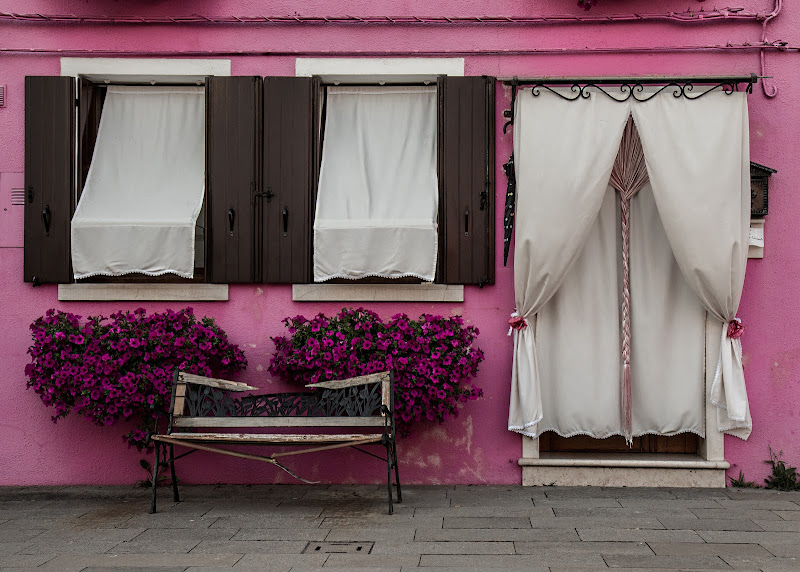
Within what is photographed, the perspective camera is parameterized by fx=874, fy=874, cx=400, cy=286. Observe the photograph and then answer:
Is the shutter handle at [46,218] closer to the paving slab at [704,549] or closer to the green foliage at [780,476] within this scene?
the paving slab at [704,549]

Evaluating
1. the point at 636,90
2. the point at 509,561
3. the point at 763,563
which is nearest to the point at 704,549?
the point at 763,563

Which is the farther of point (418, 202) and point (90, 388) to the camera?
point (418, 202)

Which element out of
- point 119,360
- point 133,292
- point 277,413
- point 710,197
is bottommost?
point 277,413

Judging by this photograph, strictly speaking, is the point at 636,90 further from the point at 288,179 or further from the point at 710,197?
the point at 288,179

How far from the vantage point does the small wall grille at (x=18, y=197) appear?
692 centimetres

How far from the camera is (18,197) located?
22.7ft

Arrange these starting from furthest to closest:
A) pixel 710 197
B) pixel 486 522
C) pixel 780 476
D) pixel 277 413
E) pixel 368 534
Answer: pixel 780 476 → pixel 710 197 → pixel 277 413 → pixel 486 522 → pixel 368 534

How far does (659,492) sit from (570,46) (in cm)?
345

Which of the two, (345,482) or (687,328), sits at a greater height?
(687,328)

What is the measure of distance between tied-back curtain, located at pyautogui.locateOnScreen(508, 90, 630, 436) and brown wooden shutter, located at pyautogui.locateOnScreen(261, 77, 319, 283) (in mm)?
1622

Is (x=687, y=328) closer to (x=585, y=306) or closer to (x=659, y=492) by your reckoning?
(x=585, y=306)

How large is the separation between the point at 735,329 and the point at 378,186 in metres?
2.89

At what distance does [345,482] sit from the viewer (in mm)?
6805

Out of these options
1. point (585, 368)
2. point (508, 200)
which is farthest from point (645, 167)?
point (585, 368)
